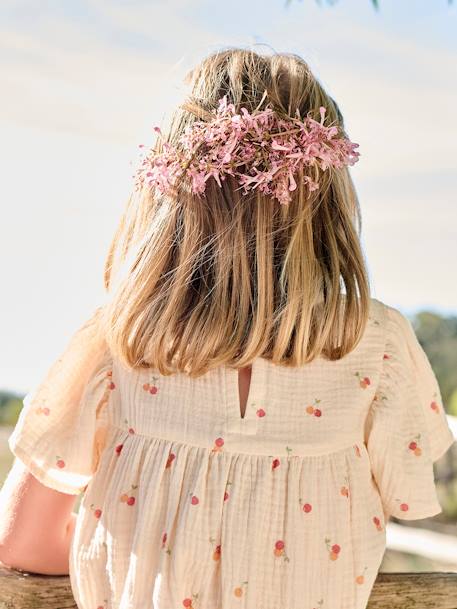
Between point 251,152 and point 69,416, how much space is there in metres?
0.44

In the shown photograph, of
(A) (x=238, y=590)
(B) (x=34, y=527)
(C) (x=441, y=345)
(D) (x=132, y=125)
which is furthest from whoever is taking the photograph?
(D) (x=132, y=125)

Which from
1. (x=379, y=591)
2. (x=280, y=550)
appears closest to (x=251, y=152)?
(x=280, y=550)

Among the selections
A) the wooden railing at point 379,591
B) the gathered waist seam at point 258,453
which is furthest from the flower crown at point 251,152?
the wooden railing at point 379,591

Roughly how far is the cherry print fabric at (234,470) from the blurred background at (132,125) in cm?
639

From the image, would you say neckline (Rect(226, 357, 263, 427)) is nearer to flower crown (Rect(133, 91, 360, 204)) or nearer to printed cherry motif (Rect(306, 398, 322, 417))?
printed cherry motif (Rect(306, 398, 322, 417))

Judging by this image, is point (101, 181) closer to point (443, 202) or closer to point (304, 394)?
point (443, 202)

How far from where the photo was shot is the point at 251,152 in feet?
4.00

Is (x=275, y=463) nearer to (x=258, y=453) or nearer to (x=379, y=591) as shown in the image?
(x=258, y=453)

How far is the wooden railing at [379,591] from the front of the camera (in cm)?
124

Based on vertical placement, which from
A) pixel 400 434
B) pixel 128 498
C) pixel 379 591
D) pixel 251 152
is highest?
pixel 251 152

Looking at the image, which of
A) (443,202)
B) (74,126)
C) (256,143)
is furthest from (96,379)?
(74,126)

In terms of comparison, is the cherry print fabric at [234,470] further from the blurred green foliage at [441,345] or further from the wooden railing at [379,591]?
the blurred green foliage at [441,345]

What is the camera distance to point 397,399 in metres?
1.28

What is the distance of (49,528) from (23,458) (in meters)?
0.10
